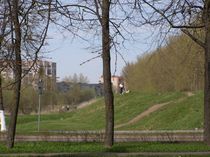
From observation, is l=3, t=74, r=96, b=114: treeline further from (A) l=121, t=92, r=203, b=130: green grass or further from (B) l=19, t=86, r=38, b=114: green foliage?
(A) l=121, t=92, r=203, b=130: green grass

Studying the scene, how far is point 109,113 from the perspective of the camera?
66.4 ft

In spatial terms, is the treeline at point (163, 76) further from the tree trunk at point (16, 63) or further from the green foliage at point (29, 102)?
the tree trunk at point (16, 63)

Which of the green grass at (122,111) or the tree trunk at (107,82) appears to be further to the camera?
the green grass at (122,111)

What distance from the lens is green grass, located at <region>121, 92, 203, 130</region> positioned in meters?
40.8

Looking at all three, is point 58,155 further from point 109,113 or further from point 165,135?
point 165,135

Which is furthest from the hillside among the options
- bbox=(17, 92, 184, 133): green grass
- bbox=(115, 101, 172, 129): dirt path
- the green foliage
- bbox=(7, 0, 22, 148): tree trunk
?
the green foliage

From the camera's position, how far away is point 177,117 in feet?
146

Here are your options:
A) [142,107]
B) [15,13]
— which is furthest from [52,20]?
[142,107]

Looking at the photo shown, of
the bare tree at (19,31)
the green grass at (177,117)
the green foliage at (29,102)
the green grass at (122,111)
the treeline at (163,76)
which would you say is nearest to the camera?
the bare tree at (19,31)

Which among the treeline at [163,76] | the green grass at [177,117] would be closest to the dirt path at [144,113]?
the green grass at [177,117]

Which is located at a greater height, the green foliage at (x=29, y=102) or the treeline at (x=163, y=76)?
the treeline at (x=163, y=76)

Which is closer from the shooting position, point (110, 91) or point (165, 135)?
point (110, 91)

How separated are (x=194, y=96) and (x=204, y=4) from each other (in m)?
30.8

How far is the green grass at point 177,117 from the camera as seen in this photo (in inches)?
1607
